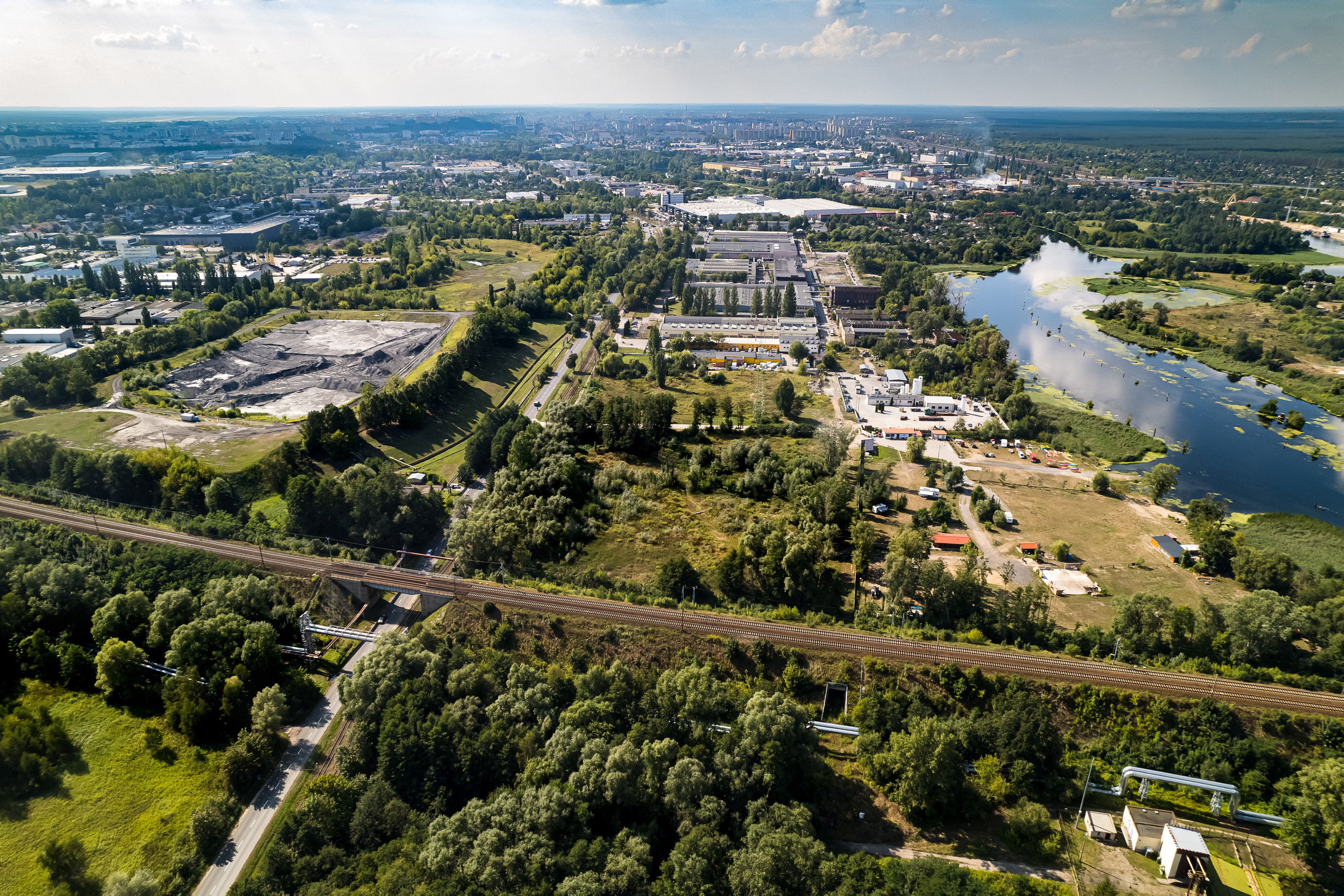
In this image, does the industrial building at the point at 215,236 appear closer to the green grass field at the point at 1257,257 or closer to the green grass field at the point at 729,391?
the green grass field at the point at 729,391

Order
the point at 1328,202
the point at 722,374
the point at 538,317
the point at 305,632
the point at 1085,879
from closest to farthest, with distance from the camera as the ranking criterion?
the point at 1085,879 → the point at 305,632 → the point at 722,374 → the point at 538,317 → the point at 1328,202

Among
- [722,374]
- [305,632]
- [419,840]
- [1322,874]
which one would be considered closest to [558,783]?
[419,840]

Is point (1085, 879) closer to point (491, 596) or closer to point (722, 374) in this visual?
point (491, 596)

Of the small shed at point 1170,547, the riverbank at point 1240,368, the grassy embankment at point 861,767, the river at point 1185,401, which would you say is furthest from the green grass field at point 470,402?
the riverbank at point 1240,368

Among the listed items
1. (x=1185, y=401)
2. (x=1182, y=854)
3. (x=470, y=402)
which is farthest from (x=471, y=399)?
(x=1185, y=401)

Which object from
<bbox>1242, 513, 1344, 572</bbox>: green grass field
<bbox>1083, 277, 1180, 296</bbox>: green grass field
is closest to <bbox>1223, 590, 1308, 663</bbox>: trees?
<bbox>1242, 513, 1344, 572</bbox>: green grass field
